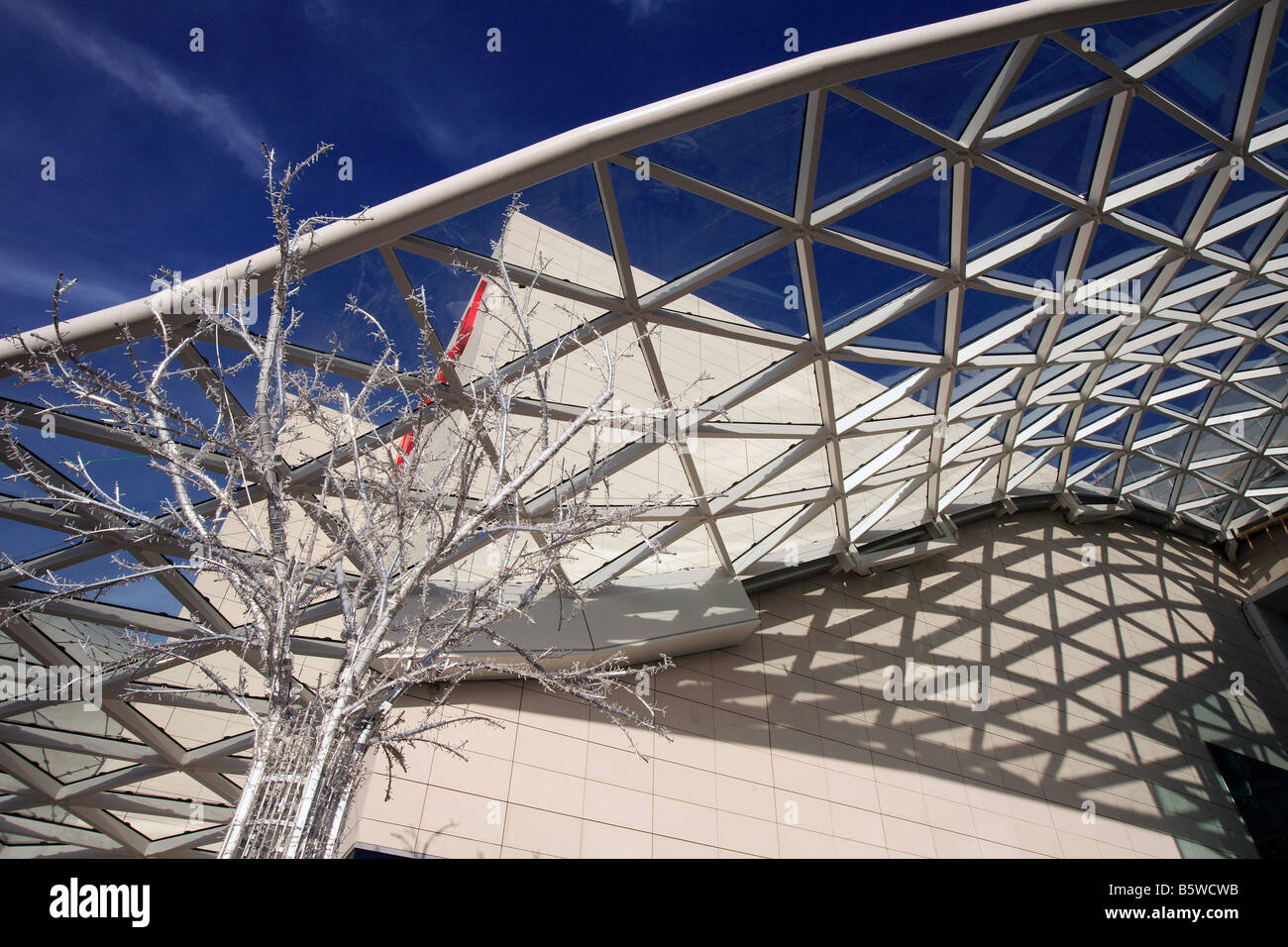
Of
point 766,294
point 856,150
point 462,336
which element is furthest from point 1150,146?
point 462,336

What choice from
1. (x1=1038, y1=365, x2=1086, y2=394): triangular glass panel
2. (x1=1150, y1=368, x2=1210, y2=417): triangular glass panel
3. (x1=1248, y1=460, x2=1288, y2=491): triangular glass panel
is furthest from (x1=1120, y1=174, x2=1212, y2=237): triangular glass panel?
(x1=1248, y1=460, x2=1288, y2=491): triangular glass panel

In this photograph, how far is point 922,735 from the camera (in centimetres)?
1722

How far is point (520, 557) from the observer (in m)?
7.71

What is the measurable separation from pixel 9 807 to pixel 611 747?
503 inches

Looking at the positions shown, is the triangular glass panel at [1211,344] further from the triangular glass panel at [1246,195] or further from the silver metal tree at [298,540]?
the silver metal tree at [298,540]

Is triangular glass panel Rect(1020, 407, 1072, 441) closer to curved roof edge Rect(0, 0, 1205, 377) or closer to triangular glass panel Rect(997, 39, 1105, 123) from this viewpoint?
triangular glass panel Rect(997, 39, 1105, 123)

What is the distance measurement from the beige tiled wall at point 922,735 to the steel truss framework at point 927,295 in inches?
98.1

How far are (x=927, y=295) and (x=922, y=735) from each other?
10390 mm

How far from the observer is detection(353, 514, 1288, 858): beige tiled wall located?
41.8ft

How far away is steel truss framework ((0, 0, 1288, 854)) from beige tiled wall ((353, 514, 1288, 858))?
8.18 ft

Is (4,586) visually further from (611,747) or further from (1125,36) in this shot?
(1125,36)

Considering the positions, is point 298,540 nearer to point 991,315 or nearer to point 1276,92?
point 991,315

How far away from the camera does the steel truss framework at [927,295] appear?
8.22 metres
